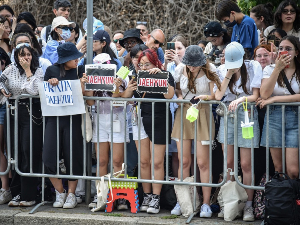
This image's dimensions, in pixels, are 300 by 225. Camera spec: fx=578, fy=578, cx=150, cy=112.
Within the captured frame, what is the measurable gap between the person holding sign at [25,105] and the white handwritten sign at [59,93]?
21cm

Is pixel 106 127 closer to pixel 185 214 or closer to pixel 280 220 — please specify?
pixel 185 214

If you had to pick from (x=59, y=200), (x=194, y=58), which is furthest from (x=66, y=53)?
(x=59, y=200)

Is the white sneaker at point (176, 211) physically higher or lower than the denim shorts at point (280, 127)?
lower

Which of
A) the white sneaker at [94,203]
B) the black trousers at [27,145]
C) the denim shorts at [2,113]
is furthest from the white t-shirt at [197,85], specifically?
the denim shorts at [2,113]

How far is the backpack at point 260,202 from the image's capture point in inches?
271

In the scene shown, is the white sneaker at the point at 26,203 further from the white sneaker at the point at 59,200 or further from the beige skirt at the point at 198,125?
the beige skirt at the point at 198,125

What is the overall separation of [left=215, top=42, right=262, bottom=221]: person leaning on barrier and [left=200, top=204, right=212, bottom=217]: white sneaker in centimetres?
13

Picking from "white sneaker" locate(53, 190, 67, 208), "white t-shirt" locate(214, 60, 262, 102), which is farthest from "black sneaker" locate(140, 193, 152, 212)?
"white t-shirt" locate(214, 60, 262, 102)

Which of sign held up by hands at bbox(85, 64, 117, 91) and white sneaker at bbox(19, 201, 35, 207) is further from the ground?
sign held up by hands at bbox(85, 64, 117, 91)

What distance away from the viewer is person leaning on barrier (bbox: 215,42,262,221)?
22.4ft

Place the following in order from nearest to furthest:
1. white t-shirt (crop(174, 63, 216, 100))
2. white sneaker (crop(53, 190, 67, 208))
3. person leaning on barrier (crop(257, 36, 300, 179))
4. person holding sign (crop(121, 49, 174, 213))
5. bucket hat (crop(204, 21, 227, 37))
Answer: person leaning on barrier (crop(257, 36, 300, 179)) < white t-shirt (crop(174, 63, 216, 100)) < person holding sign (crop(121, 49, 174, 213)) < white sneaker (crop(53, 190, 67, 208)) < bucket hat (crop(204, 21, 227, 37))

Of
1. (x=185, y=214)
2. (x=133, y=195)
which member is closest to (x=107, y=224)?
(x=133, y=195)

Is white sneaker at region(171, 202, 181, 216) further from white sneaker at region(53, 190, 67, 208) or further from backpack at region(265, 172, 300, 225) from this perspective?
white sneaker at region(53, 190, 67, 208)

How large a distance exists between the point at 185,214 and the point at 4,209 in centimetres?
238
